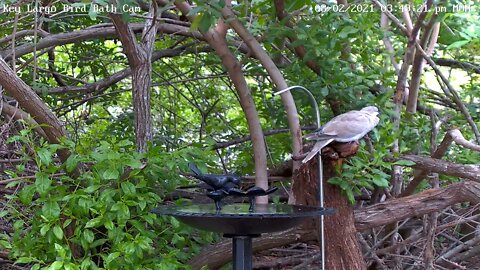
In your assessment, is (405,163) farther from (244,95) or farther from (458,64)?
(458,64)

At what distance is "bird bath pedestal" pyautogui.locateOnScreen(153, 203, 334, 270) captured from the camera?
2.41 meters

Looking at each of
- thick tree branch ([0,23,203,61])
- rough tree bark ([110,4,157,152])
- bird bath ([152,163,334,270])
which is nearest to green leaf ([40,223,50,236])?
bird bath ([152,163,334,270])

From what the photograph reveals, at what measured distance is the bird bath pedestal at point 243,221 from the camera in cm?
241

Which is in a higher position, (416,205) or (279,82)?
(279,82)

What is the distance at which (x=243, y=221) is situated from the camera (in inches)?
96.4

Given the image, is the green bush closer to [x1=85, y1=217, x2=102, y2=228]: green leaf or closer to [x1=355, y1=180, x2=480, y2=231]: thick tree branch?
[x1=85, y1=217, x2=102, y2=228]: green leaf

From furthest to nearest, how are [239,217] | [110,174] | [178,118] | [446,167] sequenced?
[178,118]
[446,167]
[110,174]
[239,217]

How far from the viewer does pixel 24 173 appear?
3.69 m

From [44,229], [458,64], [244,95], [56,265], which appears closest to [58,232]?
[44,229]

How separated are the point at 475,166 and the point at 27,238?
2.17 m

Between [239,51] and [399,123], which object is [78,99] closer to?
[239,51]

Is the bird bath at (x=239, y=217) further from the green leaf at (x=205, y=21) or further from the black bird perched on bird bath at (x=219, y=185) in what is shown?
the green leaf at (x=205, y=21)

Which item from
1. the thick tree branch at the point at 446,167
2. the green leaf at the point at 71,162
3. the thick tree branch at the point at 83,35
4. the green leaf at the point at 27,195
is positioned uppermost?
the thick tree branch at the point at 83,35

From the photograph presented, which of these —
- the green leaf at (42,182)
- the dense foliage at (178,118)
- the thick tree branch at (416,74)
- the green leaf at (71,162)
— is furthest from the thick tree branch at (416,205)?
the green leaf at (42,182)
